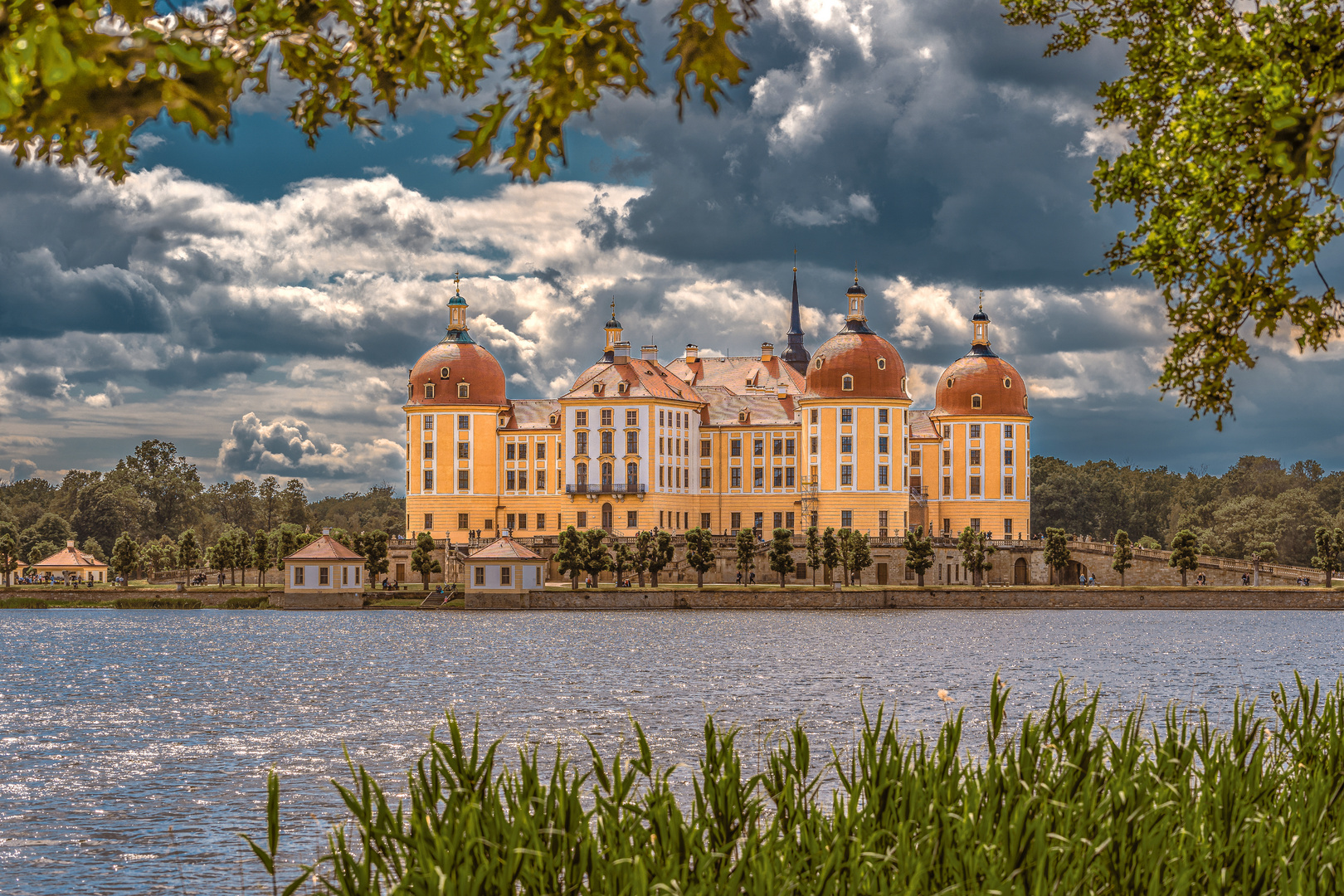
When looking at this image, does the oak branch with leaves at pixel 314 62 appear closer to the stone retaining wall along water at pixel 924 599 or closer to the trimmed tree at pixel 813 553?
the stone retaining wall along water at pixel 924 599

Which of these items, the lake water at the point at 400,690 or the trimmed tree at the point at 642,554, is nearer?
the lake water at the point at 400,690

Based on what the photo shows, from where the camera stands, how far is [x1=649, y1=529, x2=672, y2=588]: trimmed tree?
7481 cm

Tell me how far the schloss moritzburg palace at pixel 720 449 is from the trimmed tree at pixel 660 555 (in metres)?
8.07

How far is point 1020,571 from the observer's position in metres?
82.5

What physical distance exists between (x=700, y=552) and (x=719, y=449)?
15.9 m

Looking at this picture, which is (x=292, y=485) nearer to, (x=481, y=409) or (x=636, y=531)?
(x=481, y=409)

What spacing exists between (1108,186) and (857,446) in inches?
2925

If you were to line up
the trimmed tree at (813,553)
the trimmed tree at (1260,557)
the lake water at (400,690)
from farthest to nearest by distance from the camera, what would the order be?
the trimmed tree at (1260,557) < the trimmed tree at (813,553) < the lake water at (400,690)

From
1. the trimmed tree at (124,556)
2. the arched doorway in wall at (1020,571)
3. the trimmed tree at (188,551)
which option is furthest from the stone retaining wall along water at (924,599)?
the trimmed tree at (124,556)

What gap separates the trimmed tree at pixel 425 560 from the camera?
258ft

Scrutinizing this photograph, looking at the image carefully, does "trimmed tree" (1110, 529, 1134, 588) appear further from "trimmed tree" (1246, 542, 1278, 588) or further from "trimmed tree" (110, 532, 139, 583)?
"trimmed tree" (110, 532, 139, 583)

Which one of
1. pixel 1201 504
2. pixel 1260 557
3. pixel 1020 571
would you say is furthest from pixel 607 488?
pixel 1201 504

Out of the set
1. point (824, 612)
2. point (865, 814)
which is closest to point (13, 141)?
point (865, 814)

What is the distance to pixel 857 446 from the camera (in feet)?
277
